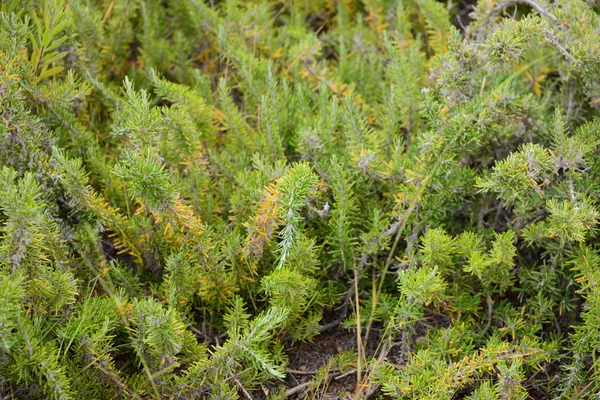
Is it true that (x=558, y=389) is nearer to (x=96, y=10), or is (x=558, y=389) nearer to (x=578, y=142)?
(x=578, y=142)

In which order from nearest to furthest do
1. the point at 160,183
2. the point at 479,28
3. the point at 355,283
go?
the point at 160,183
the point at 355,283
the point at 479,28

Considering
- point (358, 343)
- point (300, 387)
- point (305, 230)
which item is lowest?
point (300, 387)

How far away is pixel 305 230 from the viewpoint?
2.01 metres

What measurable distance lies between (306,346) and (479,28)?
1.33m

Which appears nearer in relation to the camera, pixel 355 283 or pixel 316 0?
pixel 355 283

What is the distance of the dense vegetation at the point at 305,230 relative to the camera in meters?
1.78

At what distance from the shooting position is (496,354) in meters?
1.81

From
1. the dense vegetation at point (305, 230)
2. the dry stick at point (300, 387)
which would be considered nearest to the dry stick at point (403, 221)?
the dense vegetation at point (305, 230)

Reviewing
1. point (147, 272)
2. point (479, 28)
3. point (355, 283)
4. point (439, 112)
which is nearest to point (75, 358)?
point (147, 272)

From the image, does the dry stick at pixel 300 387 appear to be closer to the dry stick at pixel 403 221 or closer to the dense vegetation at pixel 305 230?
the dense vegetation at pixel 305 230

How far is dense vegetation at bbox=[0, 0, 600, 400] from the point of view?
178 cm

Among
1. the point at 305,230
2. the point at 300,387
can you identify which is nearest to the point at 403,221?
the point at 305,230

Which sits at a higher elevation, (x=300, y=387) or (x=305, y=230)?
(x=305, y=230)

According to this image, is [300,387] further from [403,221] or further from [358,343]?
[403,221]
